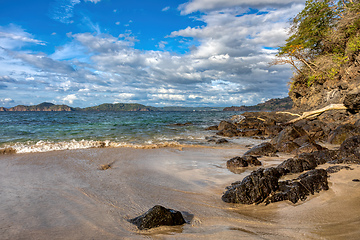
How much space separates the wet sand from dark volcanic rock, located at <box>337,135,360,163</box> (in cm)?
57

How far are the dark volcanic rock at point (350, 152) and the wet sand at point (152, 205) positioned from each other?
1.86 feet

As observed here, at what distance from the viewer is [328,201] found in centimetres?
353

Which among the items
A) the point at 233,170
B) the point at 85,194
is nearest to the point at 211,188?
the point at 233,170

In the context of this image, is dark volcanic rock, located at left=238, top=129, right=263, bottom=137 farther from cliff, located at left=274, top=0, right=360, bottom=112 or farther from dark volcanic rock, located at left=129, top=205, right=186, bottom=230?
dark volcanic rock, located at left=129, top=205, right=186, bottom=230

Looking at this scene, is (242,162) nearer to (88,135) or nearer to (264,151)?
(264,151)

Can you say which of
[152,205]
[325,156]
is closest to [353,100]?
[325,156]

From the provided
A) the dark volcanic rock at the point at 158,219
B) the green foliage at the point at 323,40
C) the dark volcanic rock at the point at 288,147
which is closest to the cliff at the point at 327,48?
the green foliage at the point at 323,40

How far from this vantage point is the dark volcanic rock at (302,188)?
12.4 ft

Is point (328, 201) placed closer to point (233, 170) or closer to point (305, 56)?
point (233, 170)

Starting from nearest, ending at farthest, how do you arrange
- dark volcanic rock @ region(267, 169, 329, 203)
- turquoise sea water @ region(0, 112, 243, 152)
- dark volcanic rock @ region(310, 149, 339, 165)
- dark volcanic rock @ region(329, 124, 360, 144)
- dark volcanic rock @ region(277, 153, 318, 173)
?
dark volcanic rock @ region(267, 169, 329, 203) < dark volcanic rock @ region(277, 153, 318, 173) < dark volcanic rock @ region(310, 149, 339, 165) < dark volcanic rock @ region(329, 124, 360, 144) < turquoise sea water @ region(0, 112, 243, 152)

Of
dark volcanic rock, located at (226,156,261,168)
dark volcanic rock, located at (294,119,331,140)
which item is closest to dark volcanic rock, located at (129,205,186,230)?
dark volcanic rock, located at (226,156,261,168)

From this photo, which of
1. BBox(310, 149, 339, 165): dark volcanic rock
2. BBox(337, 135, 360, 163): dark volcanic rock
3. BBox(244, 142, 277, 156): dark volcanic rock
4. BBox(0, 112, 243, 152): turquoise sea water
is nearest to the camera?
BBox(337, 135, 360, 163): dark volcanic rock

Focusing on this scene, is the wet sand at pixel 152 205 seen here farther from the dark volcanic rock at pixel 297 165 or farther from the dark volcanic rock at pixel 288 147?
the dark volcanic rock at pixel 288 147

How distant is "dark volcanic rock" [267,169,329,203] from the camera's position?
3.78 meters
